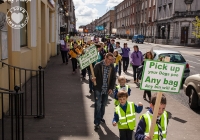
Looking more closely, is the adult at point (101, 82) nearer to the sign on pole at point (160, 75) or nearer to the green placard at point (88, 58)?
the green placard at point (88, 58)

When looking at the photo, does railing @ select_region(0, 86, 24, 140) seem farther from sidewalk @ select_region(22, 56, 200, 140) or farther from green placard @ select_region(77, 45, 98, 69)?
green placard @ select_region(77, 45, 98, 69)

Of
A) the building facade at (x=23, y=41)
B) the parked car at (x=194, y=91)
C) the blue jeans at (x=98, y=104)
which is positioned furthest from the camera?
the parked car at (x=194, y=91)

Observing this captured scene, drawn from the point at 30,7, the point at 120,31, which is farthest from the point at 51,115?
the point at 120,31

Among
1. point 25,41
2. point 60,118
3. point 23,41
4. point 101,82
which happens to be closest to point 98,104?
point 101,82

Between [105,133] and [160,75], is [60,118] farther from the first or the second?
[160,75]

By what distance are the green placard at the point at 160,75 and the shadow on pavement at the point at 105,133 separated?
7.86ft

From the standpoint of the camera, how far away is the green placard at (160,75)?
3479 millimetres

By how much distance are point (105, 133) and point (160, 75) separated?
277 centimetres

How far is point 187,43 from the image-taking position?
52.0m

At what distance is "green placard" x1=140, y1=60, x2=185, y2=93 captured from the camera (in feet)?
11.4

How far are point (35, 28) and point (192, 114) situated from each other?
779 cm

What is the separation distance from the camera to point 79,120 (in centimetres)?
659

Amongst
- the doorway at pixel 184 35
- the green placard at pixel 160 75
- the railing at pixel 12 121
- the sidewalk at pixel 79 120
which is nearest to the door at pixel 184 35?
the doorway at pixel 184 35

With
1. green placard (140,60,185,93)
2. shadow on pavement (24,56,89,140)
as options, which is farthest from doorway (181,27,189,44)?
green placard (140,60,185,93)
